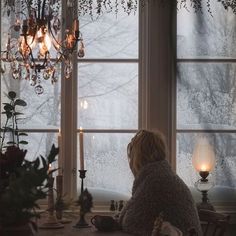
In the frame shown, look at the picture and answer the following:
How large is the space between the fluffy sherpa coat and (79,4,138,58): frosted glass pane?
1.80 m

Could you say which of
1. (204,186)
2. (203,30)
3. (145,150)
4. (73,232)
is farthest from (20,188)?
(203,30)

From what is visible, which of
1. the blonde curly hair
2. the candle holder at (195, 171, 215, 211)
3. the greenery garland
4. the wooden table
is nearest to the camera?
the wooden table

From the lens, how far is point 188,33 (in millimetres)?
4527

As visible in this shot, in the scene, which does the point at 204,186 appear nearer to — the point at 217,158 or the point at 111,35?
the point at 217,158

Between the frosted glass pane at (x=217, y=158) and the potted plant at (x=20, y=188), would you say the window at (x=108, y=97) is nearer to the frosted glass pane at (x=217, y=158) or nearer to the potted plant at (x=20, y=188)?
the frosted glass pane at (x=217, y=158)

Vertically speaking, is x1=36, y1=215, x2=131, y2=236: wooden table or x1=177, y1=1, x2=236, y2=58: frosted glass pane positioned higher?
x1=177, y1=1, x2=236, y2=58: frosted glass pane

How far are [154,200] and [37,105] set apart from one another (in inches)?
75.4

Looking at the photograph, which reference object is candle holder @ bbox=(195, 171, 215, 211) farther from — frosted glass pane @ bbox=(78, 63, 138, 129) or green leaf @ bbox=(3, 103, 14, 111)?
green leaf @ bbox=(3, 103, 14, 111)

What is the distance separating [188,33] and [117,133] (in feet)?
3.12

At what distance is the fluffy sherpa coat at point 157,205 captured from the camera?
294 centimetres

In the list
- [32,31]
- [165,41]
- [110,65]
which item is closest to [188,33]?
[165,41]

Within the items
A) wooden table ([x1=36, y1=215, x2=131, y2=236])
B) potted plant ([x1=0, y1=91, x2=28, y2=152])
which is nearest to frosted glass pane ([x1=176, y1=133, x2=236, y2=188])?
potted plant ([x1=0, y1=91, x2=28, y2=152])

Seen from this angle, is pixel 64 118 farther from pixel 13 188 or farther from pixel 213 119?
pixel 13 188

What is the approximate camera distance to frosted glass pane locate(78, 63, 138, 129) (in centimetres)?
464
